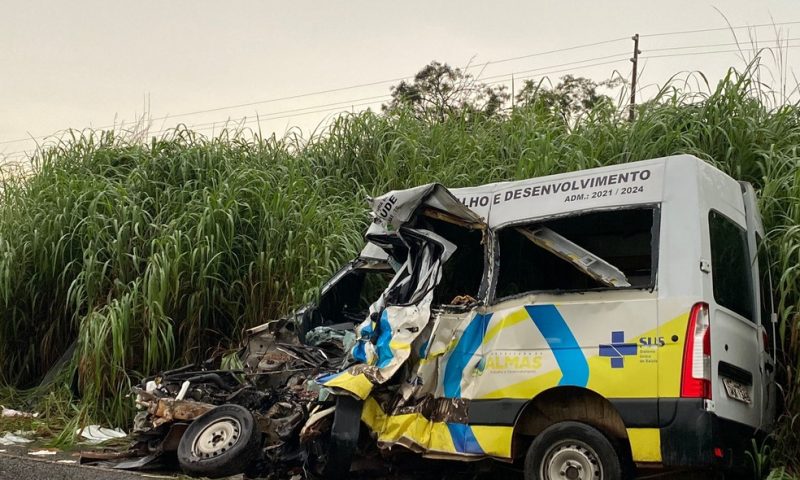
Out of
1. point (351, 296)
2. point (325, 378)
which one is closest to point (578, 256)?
point (325, 378)

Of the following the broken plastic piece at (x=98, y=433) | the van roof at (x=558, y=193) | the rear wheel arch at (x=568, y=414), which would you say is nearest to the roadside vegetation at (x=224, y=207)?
the broken plastic piece at (x=98, y=433)

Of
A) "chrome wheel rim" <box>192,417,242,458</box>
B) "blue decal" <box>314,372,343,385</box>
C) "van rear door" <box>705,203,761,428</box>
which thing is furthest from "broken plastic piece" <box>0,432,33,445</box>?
"van rear door" <box>705,203,761,428</box>

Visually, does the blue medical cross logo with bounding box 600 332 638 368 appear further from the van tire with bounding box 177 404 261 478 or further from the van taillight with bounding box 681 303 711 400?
the van tire with bounding box 177 404 261 478

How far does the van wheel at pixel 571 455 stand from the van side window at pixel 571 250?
0.96m

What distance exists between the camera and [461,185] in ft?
27.0

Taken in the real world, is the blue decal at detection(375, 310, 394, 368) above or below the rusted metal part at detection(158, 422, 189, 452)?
above

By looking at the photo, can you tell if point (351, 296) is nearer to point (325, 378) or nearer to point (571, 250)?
point (325, 378)

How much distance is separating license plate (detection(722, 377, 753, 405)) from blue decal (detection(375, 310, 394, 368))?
6.65ft

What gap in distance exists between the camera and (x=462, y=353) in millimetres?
5023

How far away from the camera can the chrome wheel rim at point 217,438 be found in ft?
18.0

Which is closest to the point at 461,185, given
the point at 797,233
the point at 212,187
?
the point at 212,187

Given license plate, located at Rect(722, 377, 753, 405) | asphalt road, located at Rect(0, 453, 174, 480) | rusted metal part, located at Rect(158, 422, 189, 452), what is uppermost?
license plate, located at Rect(722, 377, 753, 405)

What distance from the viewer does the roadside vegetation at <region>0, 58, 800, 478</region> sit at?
718 cm

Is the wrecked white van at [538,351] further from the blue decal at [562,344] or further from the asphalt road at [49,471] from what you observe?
the asphalt road at [49,471]
